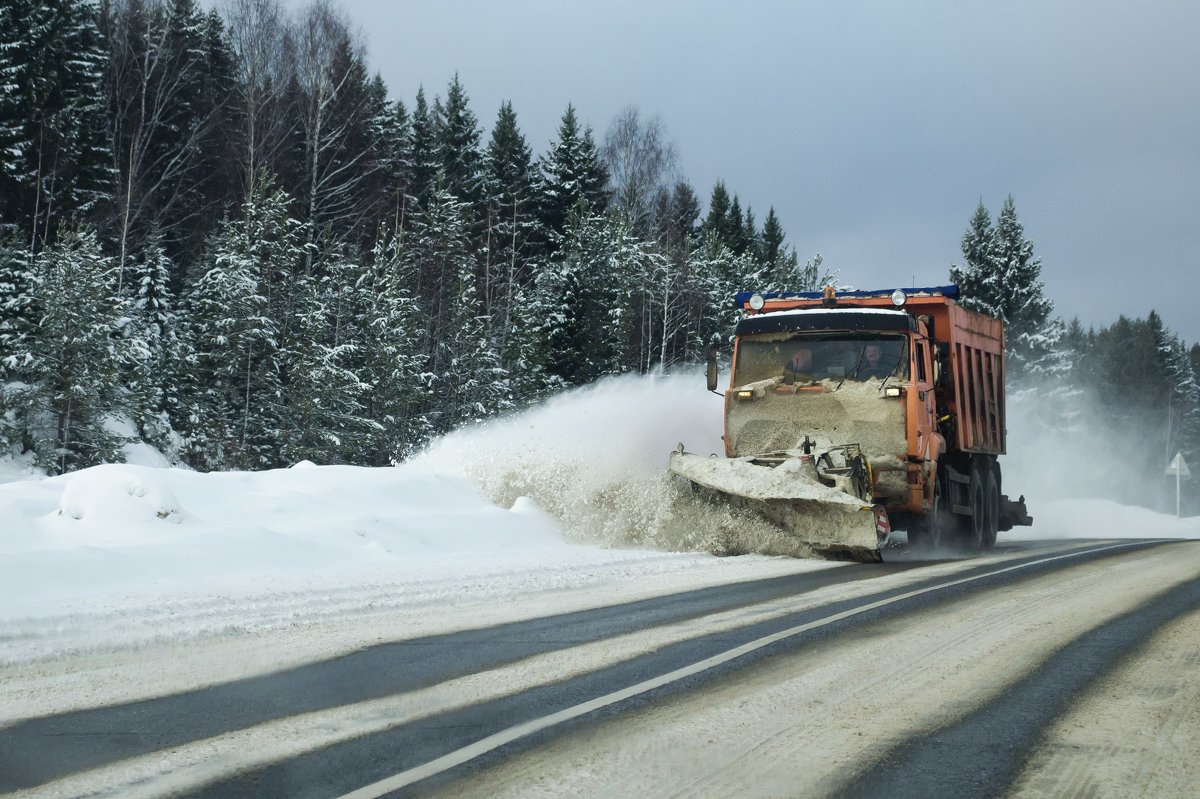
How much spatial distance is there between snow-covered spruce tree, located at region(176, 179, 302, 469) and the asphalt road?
20651 mm

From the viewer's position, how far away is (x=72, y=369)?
70.6 feet

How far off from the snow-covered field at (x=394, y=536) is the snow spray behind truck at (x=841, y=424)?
57 cm

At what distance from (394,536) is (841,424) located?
17.6ft

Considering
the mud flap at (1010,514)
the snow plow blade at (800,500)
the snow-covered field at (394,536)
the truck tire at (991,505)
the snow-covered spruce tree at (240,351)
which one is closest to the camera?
the snow-covered field at (394,536)

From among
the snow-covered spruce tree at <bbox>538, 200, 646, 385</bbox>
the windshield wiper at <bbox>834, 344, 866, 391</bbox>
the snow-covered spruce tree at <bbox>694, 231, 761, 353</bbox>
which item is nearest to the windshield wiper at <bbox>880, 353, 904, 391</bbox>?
the windshield wiper at <bbox>834, 344, 866, 391</bbox>

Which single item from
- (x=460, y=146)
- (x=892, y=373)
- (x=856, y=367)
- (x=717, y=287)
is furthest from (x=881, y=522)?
(x=460, y=146)

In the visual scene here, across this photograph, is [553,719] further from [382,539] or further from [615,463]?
[615,463]

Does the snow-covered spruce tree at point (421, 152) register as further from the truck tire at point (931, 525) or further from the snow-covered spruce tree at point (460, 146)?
the truck tire at point (931, 525)

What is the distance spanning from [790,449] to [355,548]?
17.1 ft

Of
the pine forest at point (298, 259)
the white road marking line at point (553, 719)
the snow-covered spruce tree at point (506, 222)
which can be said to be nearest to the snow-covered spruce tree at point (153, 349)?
the pine forest at point (298, 259)

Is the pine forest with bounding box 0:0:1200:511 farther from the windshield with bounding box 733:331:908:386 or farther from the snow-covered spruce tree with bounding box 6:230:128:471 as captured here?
the windshield with bounding box 733:331:908:386

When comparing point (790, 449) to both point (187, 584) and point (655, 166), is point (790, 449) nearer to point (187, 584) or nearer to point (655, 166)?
point (187, 584)

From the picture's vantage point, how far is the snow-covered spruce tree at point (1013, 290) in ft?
168

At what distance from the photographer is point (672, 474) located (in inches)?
494
